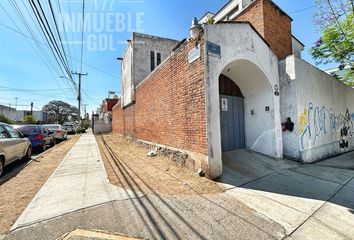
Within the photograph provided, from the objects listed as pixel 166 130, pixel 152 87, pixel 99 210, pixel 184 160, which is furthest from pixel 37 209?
pixel 152 87

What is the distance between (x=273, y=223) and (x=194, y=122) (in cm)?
317

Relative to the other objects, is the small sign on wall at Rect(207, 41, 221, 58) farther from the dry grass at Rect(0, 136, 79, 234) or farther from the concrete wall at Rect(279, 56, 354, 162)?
the dry grass at Rect(0, 136, 79, 234)

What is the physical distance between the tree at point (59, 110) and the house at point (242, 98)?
68.0 m

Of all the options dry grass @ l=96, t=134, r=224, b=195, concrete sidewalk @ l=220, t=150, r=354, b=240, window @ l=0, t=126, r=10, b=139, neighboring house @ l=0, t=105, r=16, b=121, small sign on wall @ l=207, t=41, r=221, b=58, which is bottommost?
concrete sidewalk @ l=220, t=150, r=354, b=240

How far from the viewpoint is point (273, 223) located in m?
2.77

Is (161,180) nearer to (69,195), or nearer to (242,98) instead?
(69,195)

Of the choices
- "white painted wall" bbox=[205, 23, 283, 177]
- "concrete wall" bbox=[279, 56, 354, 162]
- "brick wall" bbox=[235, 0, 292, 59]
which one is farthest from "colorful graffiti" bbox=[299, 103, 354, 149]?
"brick wall" bbox=[235, 0, 292, 59]

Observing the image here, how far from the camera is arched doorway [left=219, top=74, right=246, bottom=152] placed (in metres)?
6.96

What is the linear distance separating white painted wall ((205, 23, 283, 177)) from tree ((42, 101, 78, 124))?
7105 centimetres

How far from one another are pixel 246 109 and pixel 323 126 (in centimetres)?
376

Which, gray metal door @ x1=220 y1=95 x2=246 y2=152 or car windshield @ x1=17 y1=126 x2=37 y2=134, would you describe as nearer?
gray metal door @ x1=220 y1=95 x2=246 y2=152

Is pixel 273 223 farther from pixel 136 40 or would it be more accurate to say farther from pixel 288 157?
pixel 136 40

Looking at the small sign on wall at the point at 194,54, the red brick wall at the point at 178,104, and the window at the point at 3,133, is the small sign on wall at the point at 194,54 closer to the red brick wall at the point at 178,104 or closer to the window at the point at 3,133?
the red brick wall at the point at 178,104

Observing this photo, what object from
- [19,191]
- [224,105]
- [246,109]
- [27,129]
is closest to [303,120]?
[246,109]
